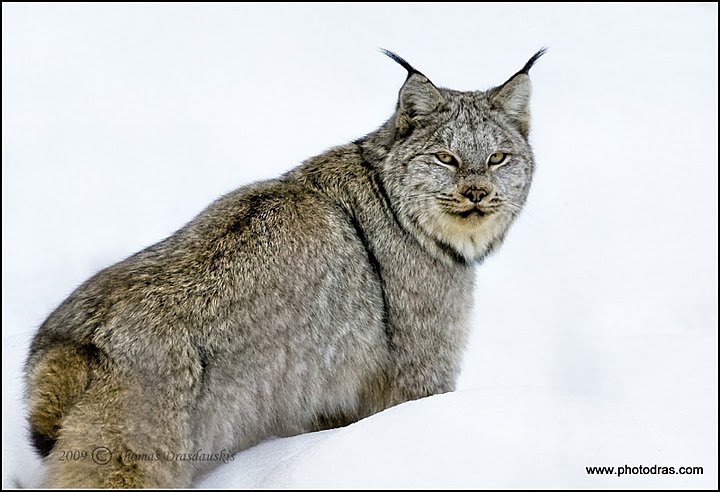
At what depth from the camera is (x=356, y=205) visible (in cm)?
588

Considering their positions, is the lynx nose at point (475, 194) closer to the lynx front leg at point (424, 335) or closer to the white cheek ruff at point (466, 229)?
the white cheek ruff at point (466, 229)

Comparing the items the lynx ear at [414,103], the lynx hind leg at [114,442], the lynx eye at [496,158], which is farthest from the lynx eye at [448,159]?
the lynx hind leg at [114,442]

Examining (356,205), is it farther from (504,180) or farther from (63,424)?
(63,424)

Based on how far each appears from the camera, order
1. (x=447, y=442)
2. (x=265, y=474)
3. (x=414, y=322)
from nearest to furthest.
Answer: (x=447, y=442) → (x=265, y=474) → (x=414, y=322)

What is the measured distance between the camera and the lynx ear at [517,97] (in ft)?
20.2

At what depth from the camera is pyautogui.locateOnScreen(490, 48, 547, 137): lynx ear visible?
6156 millimetres

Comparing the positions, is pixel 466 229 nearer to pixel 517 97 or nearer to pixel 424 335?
pixel 424 335

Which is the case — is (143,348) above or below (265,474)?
above

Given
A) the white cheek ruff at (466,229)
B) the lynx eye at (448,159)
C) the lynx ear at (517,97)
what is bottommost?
the white cheek ruff at (466,229)

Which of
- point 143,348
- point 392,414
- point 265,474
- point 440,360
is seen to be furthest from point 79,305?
point 440,360

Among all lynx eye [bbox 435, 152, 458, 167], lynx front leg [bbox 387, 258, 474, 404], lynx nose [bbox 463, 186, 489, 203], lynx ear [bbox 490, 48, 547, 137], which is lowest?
lynx front leg [bbox 387, 258, 474, 404]

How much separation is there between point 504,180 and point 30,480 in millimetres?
2880

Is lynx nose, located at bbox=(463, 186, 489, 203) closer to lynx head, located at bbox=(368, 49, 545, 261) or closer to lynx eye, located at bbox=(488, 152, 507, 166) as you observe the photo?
lynx head, located at bbox=(368, 49, 545, 261)

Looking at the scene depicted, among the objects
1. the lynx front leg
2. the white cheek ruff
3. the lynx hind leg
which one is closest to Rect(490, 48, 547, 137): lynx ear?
the white cheek ruff
